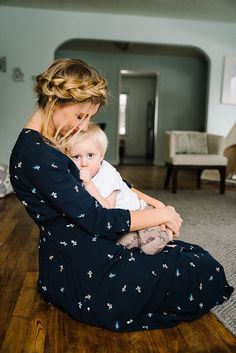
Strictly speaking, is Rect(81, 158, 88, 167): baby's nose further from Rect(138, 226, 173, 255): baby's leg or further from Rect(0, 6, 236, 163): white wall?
Rect(0, 6, 236, 163): white wall

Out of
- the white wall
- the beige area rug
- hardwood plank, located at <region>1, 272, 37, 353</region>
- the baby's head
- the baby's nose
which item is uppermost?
the white wall

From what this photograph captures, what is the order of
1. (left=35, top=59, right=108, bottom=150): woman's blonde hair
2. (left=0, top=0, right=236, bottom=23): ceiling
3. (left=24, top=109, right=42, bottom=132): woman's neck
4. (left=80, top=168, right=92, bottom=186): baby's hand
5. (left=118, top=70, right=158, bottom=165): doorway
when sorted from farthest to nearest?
(left=118, top=70, right=158, bottom=165): doorway → (left=0, top=0, right=236, bottom=23): ceiling → (left=80, top=168, right=92, bottom=186): baby's hand → (left=24, top=109, right=42, bottom=132): woman's neck → (left=35, top=59, right=108, bottom=150): woman's blonde hair

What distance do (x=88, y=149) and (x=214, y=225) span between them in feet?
6.52

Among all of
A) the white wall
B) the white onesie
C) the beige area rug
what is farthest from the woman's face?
the white wall

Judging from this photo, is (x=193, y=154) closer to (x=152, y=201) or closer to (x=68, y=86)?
(x=152, y=201)

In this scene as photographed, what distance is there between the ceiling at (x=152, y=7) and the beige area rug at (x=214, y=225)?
274 centimetres

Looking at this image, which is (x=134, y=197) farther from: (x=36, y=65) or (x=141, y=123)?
(x=141, y=123)

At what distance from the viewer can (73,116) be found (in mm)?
1193

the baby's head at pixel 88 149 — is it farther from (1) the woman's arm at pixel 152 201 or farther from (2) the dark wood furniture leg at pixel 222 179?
(2) the dark wood furniture leg at pixel 222 179

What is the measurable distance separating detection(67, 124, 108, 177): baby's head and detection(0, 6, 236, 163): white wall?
4.85 m

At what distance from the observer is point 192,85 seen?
8.98m

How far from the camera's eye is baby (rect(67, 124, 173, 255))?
4.46 ft

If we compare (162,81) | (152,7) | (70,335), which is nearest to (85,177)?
(70,335)

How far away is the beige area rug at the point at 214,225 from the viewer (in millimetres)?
1623
